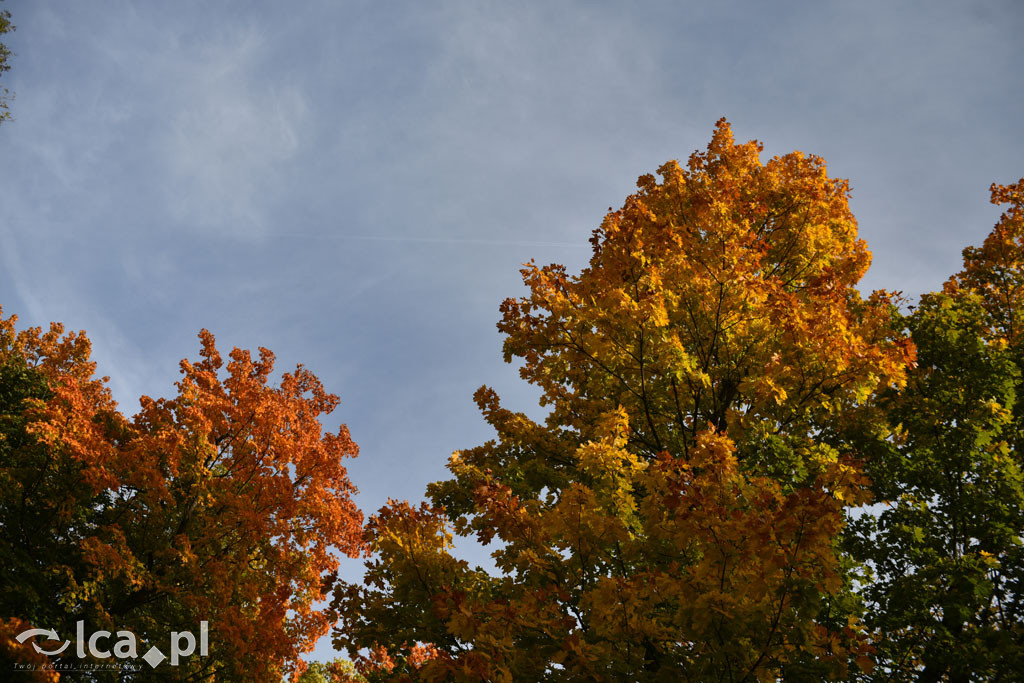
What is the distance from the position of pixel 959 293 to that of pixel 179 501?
16377mm

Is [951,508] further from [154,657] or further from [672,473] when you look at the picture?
[154,657]

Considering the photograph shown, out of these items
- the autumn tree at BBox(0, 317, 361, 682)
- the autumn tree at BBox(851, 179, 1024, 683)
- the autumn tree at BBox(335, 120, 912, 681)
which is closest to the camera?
the autumn tree at BBox(335, 120, 912, 681)

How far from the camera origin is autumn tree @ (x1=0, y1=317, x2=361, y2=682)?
13.0 meters

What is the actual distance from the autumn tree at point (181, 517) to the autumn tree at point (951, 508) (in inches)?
401

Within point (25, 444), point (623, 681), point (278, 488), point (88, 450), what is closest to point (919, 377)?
point (623, 681)

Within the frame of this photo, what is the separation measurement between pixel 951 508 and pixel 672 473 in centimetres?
512

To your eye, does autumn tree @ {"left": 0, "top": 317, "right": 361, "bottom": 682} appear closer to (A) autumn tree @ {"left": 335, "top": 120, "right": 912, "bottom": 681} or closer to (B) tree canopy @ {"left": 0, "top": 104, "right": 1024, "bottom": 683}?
(B) tree canopy @ {"left": 0, "top": 104, "right": 1024, "bottom": 683}

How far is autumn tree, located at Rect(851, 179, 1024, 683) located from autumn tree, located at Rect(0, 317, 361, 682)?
10.2 m

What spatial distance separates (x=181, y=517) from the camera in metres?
14.9

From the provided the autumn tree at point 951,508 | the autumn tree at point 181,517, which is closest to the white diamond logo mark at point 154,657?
the autumn tree at point 181,517

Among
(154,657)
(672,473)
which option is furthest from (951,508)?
(154,657)

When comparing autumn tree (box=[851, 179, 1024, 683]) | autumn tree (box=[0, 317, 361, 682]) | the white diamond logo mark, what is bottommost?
autumn tree (box=[851, 179, 1024, 683])

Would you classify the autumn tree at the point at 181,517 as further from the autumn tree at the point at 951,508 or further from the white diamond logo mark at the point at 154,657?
the autumn tree at the point at 951,508

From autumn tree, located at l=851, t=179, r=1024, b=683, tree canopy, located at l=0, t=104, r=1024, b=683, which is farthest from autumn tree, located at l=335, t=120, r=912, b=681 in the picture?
autumn tree, located at l=851, t=179, r=1024, b=683
